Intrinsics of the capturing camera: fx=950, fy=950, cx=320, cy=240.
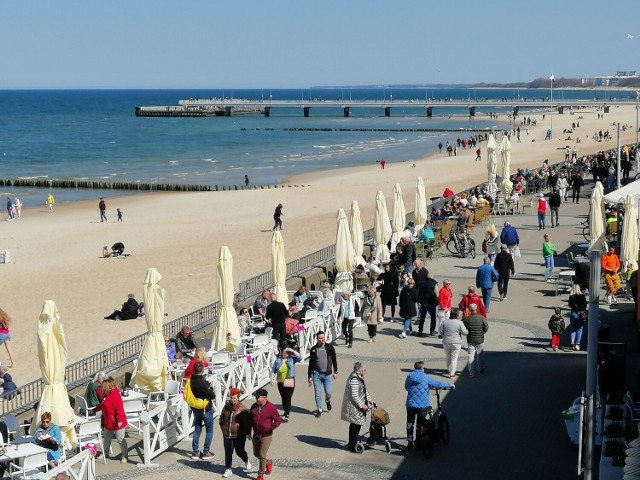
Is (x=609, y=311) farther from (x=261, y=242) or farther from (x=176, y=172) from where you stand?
(x=176, y=172)

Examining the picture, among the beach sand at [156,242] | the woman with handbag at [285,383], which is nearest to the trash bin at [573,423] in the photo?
the woman with handbag at [285,383]

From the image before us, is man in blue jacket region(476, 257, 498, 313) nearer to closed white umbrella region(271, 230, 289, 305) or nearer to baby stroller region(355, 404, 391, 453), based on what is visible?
closed white umbrella region(271, 230, 289, 305)

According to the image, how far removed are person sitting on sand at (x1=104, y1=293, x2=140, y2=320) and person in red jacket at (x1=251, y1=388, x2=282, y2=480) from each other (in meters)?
12.3

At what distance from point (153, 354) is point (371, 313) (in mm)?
4544

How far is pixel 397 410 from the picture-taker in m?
13.1

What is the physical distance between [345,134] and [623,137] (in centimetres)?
4006

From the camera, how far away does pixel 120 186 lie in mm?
61625

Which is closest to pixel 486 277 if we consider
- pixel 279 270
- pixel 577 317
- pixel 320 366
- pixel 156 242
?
pixel 577 317

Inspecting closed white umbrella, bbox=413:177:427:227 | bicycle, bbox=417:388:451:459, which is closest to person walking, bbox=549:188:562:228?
closed white umbrella, bbox=413:177:427:227

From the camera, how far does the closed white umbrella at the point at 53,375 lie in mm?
11750

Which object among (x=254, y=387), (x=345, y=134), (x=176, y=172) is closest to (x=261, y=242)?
(x=254, y=387)

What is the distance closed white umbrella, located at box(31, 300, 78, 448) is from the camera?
1175cm

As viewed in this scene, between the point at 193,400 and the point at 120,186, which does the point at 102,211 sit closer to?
the point at 120,186

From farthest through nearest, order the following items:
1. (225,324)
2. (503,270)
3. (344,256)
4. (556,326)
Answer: (344,256)
(503,270)
(556,326)
(225,324)
